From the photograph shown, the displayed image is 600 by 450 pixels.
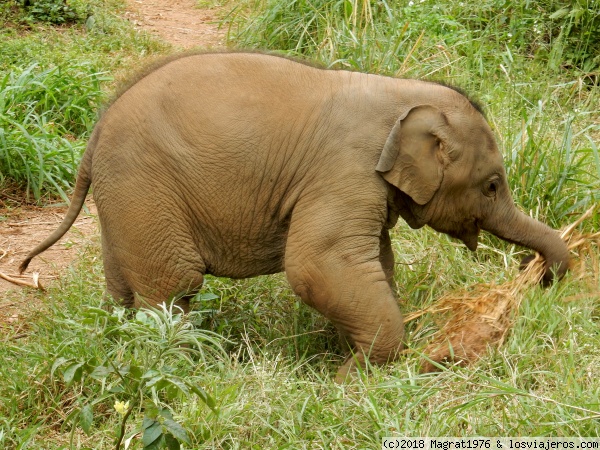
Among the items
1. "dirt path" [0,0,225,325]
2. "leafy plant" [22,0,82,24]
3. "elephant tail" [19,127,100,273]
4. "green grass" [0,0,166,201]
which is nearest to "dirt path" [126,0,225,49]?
"green grass" [0,0,166,201]

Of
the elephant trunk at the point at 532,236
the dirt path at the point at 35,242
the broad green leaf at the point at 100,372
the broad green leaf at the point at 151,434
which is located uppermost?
the elephant trunk at the point at 532,236

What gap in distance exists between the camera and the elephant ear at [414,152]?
5.12 metres

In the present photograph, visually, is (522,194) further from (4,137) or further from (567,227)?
(4,137)

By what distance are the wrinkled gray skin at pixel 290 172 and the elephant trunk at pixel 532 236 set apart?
0.26 meters

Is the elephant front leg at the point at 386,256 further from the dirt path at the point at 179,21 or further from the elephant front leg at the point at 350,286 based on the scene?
the dirt path at the point at 179,21

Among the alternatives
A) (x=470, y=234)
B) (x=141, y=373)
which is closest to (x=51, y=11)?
(x=470, y=234)

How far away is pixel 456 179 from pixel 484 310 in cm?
74

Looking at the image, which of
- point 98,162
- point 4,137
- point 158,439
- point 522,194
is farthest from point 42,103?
point 158,439

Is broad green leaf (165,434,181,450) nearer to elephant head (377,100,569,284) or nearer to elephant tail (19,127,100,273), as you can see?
elephant head (377,100,569,284)

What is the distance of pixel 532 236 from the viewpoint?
5.61m

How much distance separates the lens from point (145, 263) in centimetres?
528

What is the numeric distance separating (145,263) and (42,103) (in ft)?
12.2

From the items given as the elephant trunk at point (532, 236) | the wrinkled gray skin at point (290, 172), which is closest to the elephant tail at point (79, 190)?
the wrinkled gray skin at point (290, 172)

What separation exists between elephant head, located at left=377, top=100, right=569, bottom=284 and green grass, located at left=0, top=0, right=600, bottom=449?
1.14ft
